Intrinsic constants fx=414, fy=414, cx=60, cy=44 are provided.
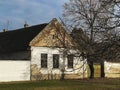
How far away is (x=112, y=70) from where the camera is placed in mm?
59062

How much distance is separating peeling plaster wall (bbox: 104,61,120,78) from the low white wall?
15225mm

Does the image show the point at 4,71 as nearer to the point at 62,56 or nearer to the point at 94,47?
the point at 62,56

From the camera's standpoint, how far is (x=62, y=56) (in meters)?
50.0

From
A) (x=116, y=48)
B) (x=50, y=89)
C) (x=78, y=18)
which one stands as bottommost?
(x=50, y=89)

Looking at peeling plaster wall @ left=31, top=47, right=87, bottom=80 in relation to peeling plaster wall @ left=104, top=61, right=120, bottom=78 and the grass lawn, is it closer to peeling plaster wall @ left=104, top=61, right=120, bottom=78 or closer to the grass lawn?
peeling plaster wall @ left=104, top=61, right=120, bottom=78

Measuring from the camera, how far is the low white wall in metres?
44.5

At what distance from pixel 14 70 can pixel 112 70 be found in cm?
1857

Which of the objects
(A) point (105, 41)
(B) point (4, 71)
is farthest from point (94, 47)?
(B) point (4, 71)

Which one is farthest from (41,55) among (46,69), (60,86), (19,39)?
(60,86)

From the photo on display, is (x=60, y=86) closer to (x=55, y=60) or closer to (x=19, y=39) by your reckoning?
(x=55, y=60)

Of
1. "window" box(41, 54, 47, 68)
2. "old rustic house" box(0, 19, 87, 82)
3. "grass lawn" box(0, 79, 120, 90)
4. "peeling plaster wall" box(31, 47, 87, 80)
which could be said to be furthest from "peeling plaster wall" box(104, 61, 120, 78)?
"grass lawn" box(0, 79, 120, 90)

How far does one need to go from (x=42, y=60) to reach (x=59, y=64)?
2.59 meters

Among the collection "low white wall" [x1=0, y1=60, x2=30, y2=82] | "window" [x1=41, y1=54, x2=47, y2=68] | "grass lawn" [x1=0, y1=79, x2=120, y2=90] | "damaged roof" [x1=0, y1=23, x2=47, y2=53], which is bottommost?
"grass lawn" [x1=0, y1=79, x2=120, y2=90]

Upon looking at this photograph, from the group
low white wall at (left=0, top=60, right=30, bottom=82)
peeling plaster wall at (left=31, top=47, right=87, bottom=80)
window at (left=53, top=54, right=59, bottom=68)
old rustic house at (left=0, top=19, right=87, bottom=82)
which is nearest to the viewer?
low white wall at (left=0, top=60, right=30, bottom=82)
